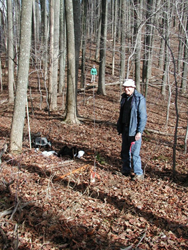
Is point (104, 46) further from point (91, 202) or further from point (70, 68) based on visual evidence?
point (91, 202)

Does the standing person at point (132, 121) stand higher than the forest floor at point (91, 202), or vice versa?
the standing person at point (132, 121)

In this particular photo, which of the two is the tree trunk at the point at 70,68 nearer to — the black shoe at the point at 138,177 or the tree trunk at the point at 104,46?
the black shoe at the point at 138,177

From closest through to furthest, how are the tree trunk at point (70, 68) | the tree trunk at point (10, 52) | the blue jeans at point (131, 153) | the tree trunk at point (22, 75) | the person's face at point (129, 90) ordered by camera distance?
the person's face at point (129, 90)
the blue jeans at point (131, 153)
the tree trunk at point (22, 75)
the tree trunk at point (70, 68)
the tree trunk at point (10, 52)

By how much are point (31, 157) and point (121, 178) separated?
2.37m

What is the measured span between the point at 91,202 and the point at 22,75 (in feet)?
11.0

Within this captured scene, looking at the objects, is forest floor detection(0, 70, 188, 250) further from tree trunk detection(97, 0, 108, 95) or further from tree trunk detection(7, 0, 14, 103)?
tree trunk detection(97, 0, 108, 95)

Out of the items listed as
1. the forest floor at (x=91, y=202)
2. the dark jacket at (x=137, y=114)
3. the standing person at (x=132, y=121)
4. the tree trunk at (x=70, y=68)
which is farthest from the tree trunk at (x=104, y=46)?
the dark jacket at (x=137, y=114)

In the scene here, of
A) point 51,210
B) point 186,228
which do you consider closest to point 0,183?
point 51,210

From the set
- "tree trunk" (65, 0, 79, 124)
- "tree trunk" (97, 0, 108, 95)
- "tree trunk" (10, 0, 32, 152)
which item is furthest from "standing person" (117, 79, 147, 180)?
"tree trunk" (97, 0, 108, 95)

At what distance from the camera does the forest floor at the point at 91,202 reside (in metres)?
2.91

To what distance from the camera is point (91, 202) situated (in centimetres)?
378

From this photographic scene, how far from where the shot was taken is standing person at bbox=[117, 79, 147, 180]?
424 centimetres

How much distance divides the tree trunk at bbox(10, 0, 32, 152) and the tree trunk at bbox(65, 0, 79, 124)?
327 cm

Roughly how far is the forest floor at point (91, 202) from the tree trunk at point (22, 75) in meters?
0.52
